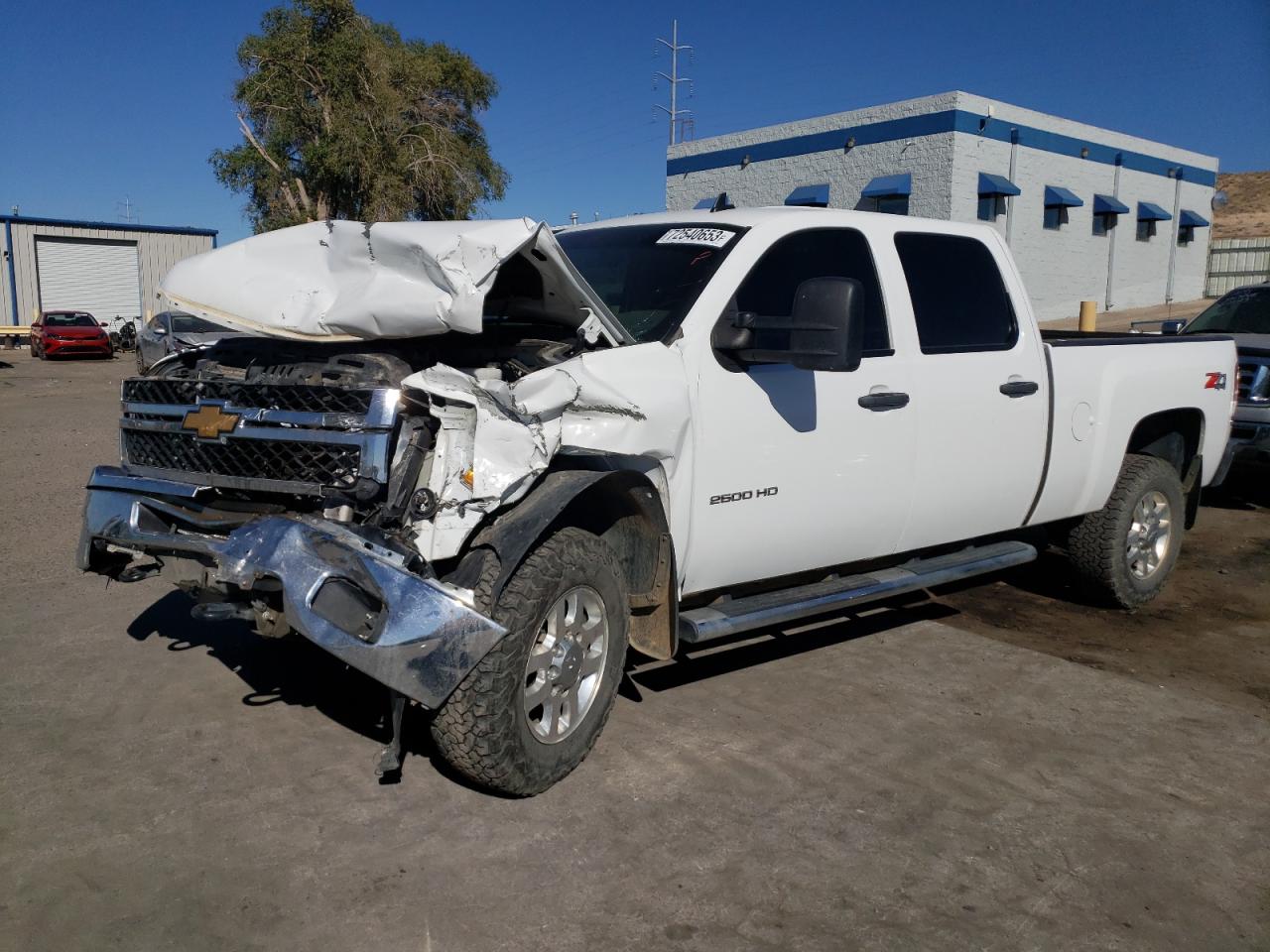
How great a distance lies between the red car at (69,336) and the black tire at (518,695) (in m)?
34.2

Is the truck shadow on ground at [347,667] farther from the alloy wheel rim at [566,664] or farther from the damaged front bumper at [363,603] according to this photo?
the damaged front bumper at [363,603]

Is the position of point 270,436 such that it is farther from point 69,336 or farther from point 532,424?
point 69,336

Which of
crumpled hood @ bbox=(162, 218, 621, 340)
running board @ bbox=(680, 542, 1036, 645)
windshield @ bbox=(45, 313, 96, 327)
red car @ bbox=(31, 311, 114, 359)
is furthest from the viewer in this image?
windshield @ bbox=(45, 313, 96, 327)

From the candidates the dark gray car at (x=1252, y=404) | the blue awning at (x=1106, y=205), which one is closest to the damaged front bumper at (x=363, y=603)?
the dark gray car at (x=1252, y=404)

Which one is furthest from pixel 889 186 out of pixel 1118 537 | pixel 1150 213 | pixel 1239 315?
pixel 1118 537

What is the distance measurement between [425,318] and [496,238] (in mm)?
357

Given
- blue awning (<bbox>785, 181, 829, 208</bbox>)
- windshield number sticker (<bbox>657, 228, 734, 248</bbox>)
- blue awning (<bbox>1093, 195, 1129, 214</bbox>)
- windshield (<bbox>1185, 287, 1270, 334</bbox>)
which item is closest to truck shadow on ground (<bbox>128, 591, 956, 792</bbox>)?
windshield number sticker (<bbox>657, 228, 734, 248</bbox>)

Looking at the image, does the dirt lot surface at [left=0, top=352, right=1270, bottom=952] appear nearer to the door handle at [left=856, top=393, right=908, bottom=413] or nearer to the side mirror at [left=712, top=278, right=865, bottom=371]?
the door handle at [left=856, top=393, right=908, bottom=413]

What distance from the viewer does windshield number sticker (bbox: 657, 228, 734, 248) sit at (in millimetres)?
4615

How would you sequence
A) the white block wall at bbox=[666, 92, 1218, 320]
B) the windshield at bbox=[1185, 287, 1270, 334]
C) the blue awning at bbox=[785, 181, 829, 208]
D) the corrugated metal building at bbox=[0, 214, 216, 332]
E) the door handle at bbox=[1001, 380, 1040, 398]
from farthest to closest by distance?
the corrugated metal building at bbox=[0, 214, 216, 332]
the blue awning at bbox=[785, 181, 829, 208]
the white block wall at bbox=[666, 92, 1218, 320]
the windshield at bbox=[1185, 287, 1270, 334]
the door handle at bbox=[1001, 380, 1040, 398]

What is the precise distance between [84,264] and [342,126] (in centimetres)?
2846

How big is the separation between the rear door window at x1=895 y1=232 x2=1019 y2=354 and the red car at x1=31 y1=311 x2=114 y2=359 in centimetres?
3360

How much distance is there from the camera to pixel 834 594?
478cm

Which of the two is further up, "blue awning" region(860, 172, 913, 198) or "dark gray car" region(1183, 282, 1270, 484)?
"blue awning" region(860, 172, 913, 198)
